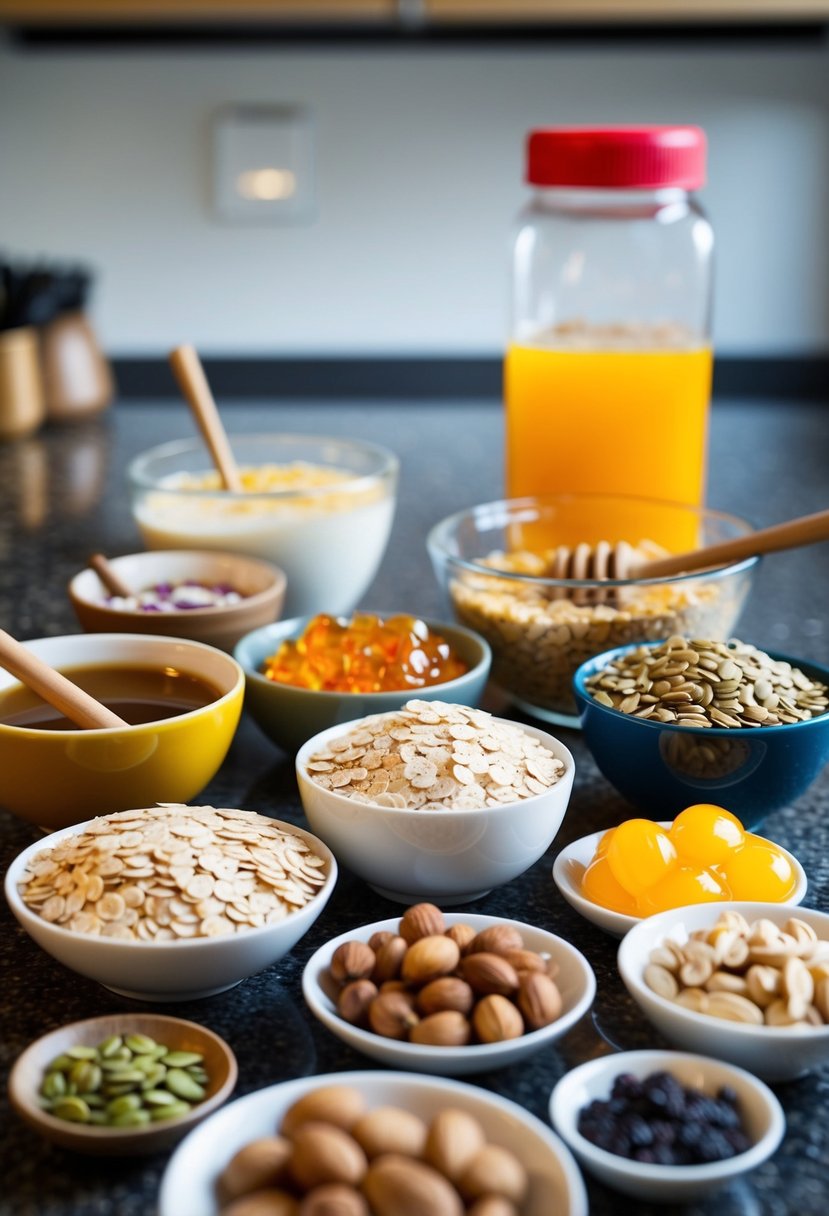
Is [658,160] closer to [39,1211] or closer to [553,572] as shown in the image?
[553,572]

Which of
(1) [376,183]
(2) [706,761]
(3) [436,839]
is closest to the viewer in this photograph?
(3) [436,839]

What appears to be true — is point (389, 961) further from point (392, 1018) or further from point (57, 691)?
point (57, 691)

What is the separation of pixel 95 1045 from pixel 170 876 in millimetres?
105

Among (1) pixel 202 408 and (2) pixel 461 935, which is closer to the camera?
(2) pixel 461 935

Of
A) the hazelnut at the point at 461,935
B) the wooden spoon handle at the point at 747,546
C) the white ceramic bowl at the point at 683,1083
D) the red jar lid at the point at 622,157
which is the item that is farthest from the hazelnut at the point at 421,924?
the red jar lid at the point at 622,157

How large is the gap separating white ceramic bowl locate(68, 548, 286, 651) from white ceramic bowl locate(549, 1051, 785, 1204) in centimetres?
57

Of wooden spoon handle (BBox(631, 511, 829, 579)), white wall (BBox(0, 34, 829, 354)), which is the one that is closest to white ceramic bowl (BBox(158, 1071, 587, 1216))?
wooden spoon handle (BBox(631, 511, 829, 579))

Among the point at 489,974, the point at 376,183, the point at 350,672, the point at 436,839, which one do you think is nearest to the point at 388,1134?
the point at 489,974

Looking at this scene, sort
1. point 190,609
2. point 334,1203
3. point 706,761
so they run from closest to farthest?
1. point 334,1203
2. point 706,761
3. point 190,609

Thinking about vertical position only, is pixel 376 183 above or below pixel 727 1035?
above

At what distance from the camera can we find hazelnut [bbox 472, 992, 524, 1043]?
679mm

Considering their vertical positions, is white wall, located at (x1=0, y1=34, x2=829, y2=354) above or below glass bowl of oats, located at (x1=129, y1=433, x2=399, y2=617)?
above

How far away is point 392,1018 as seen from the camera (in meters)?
0.69

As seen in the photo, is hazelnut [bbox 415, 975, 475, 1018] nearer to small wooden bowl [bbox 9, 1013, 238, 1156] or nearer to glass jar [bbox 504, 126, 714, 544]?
small wooden bowl [bbox 9, 1013, 238, 1156]
